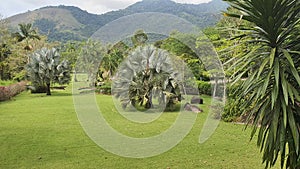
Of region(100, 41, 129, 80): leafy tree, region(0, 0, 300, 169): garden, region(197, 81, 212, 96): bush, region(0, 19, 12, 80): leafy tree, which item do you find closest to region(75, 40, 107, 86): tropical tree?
region(100, 41, 129, 80): leafy tree

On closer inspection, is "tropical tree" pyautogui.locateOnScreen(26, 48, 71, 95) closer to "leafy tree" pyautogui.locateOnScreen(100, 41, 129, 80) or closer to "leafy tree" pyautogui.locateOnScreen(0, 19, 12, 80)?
"leafy tree" pyautogui.locateOnScreen(100, 41, 129, 80)

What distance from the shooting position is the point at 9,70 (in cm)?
2728

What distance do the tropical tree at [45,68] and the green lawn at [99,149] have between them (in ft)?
31.5

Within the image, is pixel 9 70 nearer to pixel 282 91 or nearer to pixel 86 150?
pixel 86 150

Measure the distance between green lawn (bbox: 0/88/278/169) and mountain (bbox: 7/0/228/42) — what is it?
14215mm

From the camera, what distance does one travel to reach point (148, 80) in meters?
11.2

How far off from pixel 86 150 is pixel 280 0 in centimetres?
426

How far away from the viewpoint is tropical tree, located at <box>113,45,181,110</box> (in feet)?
36.5

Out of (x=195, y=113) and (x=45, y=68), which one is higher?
(x=45, y=68)

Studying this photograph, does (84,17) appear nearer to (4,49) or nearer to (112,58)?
(4,49)

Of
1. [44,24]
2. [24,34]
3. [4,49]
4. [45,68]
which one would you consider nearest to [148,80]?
[45,68]

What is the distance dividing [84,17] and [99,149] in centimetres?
5111

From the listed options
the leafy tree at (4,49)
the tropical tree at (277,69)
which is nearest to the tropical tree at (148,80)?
the tropical tree at (277,69)

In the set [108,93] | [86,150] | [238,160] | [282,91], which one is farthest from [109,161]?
[108,93]
